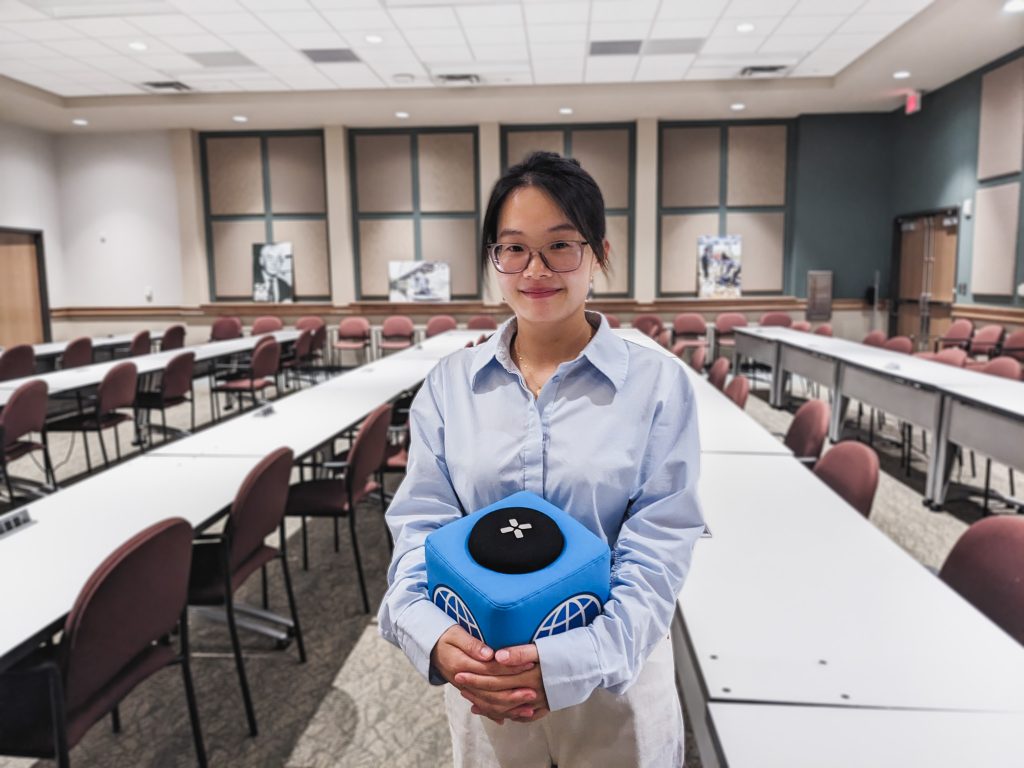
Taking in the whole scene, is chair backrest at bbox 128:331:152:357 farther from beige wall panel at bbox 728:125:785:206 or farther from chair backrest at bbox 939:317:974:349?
chair backrest at bbox 939:317:974:349

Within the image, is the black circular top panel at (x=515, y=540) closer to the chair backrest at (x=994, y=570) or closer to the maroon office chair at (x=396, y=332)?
the chair backrest at (x=994, y=570)

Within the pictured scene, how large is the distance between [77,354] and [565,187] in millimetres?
7252

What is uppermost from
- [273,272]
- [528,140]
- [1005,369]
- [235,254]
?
[528,140]

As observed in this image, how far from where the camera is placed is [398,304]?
1044 centimetres

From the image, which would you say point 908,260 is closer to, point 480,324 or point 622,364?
point 480,324

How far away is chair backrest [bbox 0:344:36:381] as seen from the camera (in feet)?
19.6

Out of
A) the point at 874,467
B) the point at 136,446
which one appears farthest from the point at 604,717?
the point at 136,446

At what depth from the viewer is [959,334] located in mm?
7480

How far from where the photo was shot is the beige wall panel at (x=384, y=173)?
10352 mm

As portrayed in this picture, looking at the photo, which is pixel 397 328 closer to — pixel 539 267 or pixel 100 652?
pixel 100 652

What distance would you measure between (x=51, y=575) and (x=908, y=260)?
10.7 meters

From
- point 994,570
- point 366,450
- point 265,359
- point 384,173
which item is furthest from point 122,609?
point 384,173

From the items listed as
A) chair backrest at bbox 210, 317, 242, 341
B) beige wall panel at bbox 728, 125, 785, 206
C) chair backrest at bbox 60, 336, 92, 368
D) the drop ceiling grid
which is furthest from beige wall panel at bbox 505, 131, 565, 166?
chair backrest at bbox 60, 336, 92, 368

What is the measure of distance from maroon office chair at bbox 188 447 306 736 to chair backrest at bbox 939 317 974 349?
742cm
